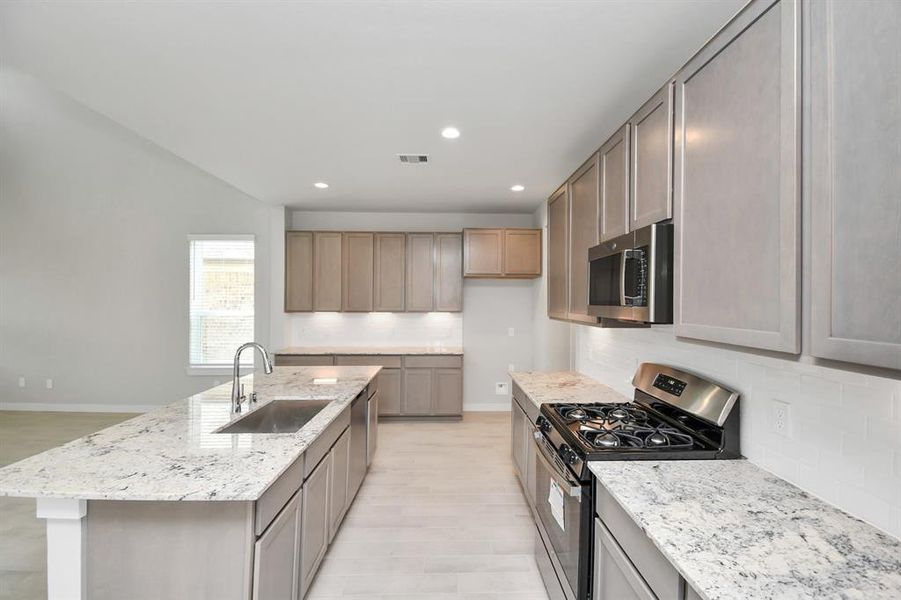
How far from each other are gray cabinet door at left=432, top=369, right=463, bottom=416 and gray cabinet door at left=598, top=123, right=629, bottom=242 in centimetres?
324

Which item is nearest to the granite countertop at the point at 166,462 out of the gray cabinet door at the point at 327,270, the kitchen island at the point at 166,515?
the kitchen island at the point at 166,515

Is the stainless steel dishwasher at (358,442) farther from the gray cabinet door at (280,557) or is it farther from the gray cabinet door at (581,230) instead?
the gray cabinet door at (581,230)

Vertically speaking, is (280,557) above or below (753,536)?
below

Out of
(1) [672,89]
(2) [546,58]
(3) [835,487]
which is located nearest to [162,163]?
(2) [546,58]

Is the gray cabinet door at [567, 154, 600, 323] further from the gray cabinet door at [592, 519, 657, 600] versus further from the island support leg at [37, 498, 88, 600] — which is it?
the island support leg at [37, 498, 88, 600]

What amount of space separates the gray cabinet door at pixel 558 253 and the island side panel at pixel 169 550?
233 centimetres

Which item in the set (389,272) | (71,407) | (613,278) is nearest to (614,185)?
(613,278)

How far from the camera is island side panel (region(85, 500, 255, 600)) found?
138 cm

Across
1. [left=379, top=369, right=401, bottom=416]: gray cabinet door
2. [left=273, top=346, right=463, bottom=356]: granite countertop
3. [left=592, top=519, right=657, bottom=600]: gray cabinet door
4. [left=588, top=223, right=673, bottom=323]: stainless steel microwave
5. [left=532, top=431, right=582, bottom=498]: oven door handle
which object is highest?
[left=588, top=223, right=673, bottom=323]: stainless steel microwave

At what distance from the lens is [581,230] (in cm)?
262

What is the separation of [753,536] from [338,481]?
210 centimetres

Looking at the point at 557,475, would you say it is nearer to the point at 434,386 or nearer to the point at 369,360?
the point at 434,386

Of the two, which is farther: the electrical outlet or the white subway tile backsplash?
the electrical outlet

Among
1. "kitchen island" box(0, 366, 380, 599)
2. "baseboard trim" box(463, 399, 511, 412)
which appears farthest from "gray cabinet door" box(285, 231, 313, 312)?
"kitchen island" box(0, 366, 380, 599)
